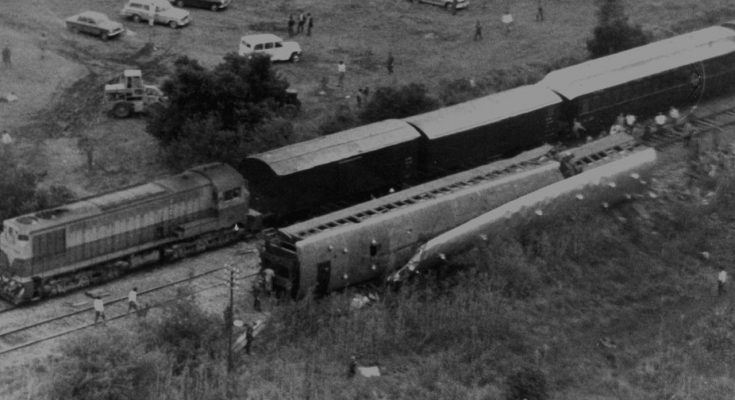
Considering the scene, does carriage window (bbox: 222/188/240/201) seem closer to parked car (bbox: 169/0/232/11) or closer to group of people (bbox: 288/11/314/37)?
group of people (bbox: 288/11/314/37)

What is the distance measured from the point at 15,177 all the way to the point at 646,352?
1977 centimetres

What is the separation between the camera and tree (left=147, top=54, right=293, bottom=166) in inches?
1602

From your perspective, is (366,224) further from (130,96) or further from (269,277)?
(130,96)

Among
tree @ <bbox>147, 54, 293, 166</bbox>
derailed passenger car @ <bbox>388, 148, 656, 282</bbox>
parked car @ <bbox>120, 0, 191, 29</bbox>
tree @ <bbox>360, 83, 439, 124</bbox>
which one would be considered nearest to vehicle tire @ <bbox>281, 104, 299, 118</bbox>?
tree @ <bbox>147, 54, 293, 166</bbox>

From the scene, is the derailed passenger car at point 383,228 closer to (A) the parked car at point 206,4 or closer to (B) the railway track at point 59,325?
(B) the railway track at point 59,325

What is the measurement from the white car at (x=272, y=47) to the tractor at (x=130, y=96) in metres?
6.33

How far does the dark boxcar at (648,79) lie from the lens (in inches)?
1793

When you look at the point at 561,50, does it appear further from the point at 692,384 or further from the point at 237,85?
the point at 692,384

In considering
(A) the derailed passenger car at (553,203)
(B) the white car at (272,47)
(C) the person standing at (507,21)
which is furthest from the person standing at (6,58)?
(A) the derailed passenger car at (553,203)

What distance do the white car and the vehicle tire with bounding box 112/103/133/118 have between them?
7.15 meters

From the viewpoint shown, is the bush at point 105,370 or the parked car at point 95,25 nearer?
the bush at point 105,370

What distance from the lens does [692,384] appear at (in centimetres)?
3259

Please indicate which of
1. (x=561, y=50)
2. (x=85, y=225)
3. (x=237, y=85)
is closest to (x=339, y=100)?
(x=237, y=85)

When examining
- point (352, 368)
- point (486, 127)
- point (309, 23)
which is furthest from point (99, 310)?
point (309, 23)
